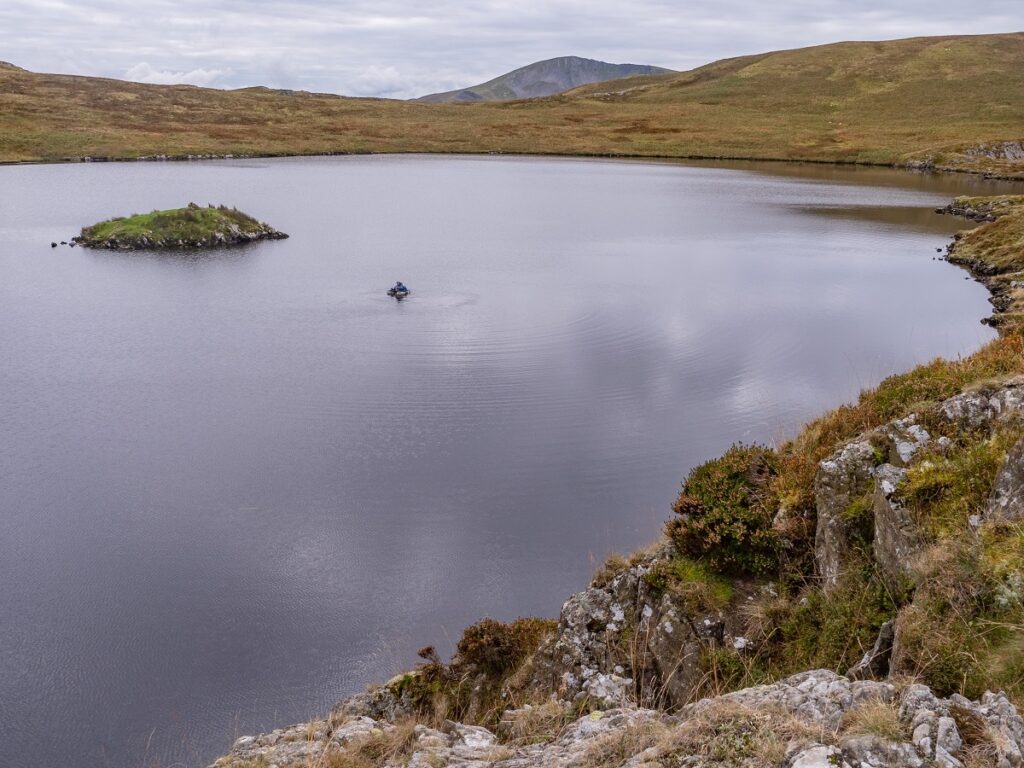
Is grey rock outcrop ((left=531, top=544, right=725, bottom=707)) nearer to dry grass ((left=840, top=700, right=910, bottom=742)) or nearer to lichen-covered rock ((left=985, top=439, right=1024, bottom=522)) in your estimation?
dry grass ((left=840, top=700, right=910, bottom=742))

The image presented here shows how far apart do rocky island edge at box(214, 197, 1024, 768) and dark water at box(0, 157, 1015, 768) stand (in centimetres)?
438

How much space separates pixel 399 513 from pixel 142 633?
7.67 m

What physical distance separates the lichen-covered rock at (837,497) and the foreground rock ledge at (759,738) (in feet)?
9.70

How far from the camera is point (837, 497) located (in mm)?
12172

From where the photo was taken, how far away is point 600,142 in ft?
561

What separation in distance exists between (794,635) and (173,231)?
64229mm

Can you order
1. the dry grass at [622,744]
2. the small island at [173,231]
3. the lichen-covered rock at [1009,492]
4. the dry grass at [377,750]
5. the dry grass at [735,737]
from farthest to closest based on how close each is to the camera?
1. the small island at [173,231]
2. the dry grass at [377,750]
3. the lichen-covered rock at [1009,492]
4. the dry grass at [622,744]
5. the dry grass at [735,737]

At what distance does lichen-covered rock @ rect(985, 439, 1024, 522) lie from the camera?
9633mm

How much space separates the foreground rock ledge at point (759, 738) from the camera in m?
6.84

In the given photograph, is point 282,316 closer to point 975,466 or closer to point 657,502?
point 657,502

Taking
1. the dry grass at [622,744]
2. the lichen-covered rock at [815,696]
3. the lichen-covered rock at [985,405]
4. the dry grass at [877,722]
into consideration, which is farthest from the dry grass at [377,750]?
the lichen-covered rock at [985,405]

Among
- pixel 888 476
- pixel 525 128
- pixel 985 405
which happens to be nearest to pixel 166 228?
pixel 888 476

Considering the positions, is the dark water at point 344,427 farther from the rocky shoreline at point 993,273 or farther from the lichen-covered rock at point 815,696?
the lichen-covered rock at point 815,696

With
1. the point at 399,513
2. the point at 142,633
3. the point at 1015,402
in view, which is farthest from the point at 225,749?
the point at 1015,402
